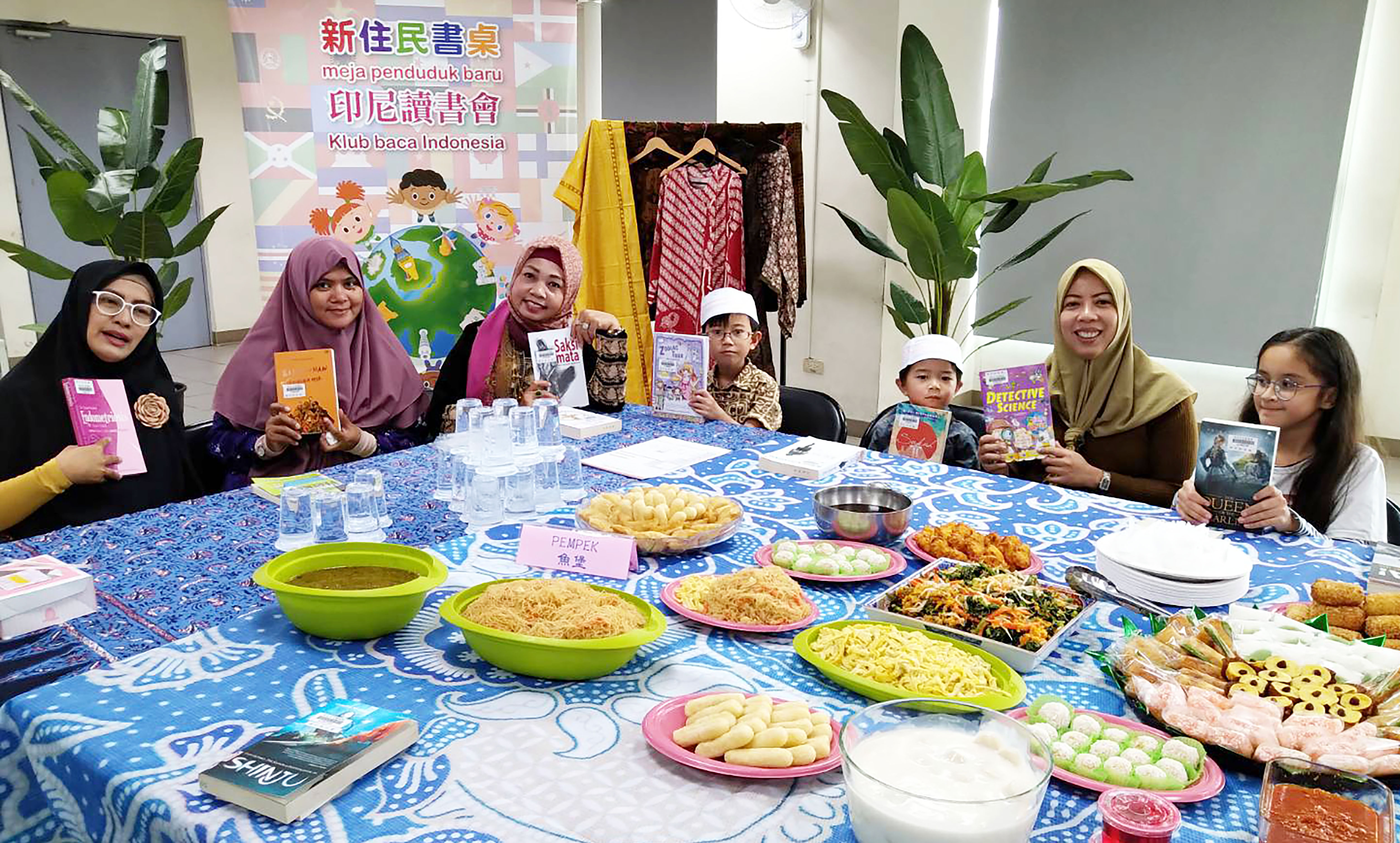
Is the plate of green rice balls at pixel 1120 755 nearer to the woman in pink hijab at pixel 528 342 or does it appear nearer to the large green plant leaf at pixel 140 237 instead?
the woman in pink hijab at pixel 528 342

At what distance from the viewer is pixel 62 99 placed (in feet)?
23.4

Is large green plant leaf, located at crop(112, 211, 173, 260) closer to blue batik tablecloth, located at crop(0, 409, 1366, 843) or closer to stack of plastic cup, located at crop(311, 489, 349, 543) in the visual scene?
stack of plastic cup, located at crop(311, 489, 349, 543)

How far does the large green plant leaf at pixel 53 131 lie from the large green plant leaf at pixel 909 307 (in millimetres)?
3687

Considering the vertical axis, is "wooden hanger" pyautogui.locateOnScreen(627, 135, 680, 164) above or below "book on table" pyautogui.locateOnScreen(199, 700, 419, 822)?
above

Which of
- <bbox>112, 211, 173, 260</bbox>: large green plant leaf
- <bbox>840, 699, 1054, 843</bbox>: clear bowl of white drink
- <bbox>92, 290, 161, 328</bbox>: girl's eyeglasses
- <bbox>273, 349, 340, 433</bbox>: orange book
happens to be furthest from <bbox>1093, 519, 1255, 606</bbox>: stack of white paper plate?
<bbox>112, 211, 173, 260</bbox>: large green plant leaf

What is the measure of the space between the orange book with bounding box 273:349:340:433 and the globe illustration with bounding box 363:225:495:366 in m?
1.60

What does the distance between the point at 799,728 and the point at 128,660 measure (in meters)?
1.04

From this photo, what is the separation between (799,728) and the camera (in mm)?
1229

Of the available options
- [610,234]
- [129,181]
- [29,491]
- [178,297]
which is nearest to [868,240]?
[610,234]

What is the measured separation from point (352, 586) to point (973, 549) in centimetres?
118

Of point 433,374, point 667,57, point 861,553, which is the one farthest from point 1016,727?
point 667,57

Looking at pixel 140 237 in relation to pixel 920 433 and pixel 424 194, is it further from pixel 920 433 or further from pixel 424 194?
pixel 920 433

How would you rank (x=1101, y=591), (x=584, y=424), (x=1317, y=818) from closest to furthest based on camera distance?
1. (x=1317, y=818)
2. (x=1101, y=591)
3. (x=584, y=424)

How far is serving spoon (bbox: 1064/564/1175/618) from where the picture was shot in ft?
5.41
